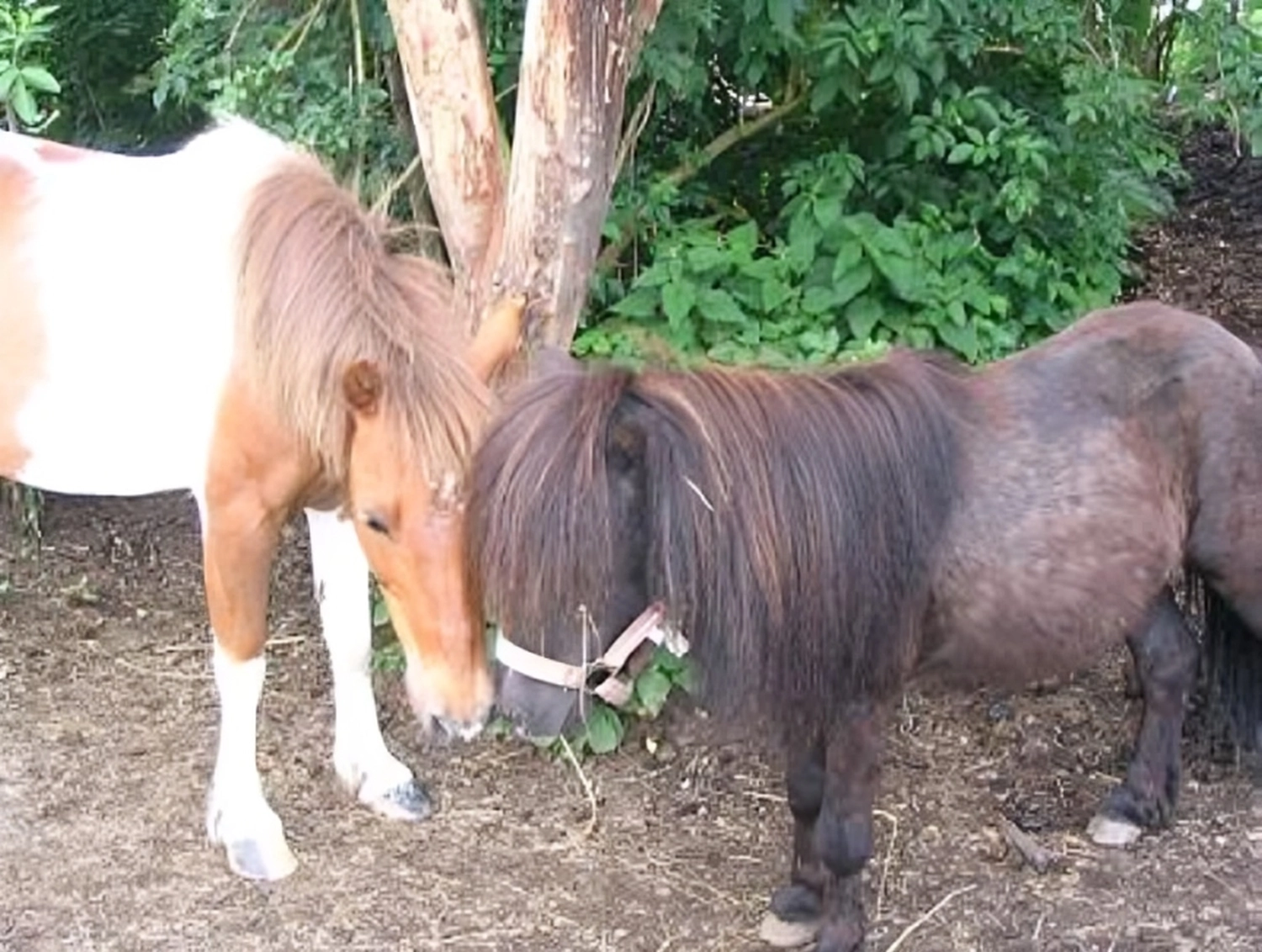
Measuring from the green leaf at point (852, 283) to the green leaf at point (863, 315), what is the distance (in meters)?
0.02

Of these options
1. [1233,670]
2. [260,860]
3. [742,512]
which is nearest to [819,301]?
[1233,670]

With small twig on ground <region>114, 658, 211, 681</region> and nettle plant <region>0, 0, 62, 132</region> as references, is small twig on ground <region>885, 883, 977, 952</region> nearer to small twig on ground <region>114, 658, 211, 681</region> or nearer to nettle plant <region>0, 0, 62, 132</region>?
small twig on ground <region>114, 658, 211, 681</region>

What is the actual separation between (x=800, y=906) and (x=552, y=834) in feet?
2.24

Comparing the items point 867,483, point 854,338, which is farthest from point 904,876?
point 854,338

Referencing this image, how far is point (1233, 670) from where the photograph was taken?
12.0ft

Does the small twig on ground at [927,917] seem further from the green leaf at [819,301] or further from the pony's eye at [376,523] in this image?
the green leaf at [819,301]

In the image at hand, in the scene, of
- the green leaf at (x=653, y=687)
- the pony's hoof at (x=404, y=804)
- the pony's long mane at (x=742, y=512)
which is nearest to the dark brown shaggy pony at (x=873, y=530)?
the pony's long mane at (x=742, y=512)

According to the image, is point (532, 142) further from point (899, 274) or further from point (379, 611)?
point (379, 611)

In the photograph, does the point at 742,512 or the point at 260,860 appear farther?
the point at 260,860

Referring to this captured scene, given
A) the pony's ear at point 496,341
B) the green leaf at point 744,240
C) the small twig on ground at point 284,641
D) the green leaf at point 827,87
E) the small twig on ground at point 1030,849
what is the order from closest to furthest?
1. the pony's ear at point 496,341
2. the small twig on ground at point 1030,849
3. the green leaf at point 744,240
4. the green leaf at point 827,87
5. the small twig on ground at point 284,641

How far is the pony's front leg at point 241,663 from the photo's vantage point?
11.0 ft

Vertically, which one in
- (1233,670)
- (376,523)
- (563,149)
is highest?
(563,149)

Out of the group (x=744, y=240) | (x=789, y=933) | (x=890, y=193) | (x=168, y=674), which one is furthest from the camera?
(x=890, y=193)

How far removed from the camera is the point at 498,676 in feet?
9.51
